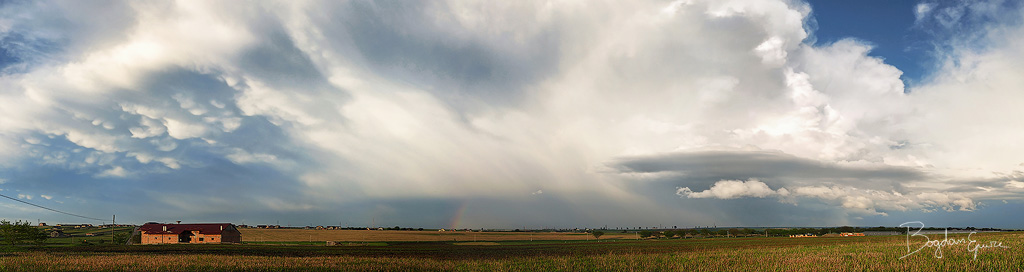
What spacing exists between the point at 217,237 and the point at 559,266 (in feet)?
410

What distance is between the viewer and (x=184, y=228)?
134 metres

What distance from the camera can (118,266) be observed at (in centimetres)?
3941

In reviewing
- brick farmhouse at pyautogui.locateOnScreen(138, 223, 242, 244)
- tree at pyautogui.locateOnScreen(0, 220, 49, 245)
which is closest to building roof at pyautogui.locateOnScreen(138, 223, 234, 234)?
brick farmhouse at pyautogui.locateOnScreen(138, 223, 242, 244)

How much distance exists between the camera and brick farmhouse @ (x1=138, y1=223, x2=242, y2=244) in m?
130

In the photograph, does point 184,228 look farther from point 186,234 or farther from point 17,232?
point 17,232

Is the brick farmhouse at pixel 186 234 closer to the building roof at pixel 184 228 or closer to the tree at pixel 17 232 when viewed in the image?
the building roof at pixel 184 228

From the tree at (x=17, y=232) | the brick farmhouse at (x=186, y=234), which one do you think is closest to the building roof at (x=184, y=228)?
the brick farmhouse at (x=186, y=234)

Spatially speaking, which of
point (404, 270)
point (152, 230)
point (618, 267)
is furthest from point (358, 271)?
point (152, 230)

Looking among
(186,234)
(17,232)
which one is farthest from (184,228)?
(17,232)

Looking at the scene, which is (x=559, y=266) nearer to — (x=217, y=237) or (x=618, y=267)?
(x=618, y=267)

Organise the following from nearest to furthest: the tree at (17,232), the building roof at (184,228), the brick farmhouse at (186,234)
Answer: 1. the tree at (17,232)
2. the brick farmhouse at (186,234)
3. the building roof at (184,228)

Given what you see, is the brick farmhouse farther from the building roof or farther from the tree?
the tree

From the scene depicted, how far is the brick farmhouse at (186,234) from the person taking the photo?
13012 centimetres

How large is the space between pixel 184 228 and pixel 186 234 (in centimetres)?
228
